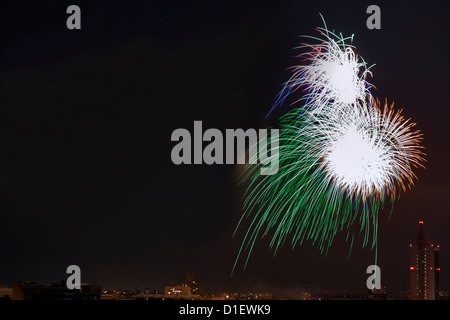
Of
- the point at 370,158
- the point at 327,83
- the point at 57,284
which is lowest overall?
the point at 57,284

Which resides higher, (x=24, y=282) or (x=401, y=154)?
(x=401, y=154)

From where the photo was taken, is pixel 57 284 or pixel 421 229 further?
pixel 421 229
